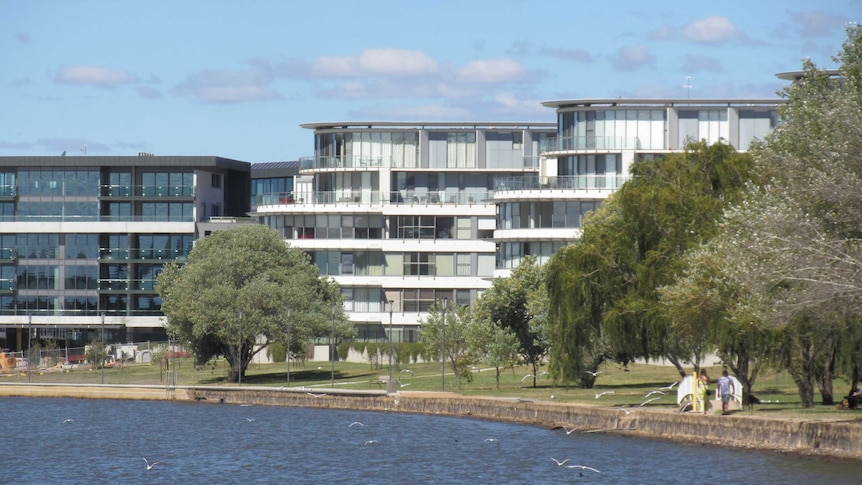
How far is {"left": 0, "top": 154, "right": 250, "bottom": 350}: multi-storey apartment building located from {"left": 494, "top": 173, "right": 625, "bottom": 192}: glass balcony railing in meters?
35.1

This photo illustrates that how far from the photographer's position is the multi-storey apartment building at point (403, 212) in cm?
11975

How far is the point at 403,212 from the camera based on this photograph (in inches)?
4715

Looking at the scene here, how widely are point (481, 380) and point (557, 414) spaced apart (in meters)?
25.3

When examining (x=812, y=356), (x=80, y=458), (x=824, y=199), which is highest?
(x=824, y=199)

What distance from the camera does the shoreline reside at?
162 ft

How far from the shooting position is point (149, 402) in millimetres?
88688

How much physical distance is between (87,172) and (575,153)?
49.7 m

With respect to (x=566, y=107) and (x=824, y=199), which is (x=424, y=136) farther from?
(x=824, y=199)

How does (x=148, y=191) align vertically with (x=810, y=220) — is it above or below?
above

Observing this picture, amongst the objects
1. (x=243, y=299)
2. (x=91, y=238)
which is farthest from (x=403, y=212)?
(x=91, y=238)

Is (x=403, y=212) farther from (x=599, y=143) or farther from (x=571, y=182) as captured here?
(x=599, y=143)

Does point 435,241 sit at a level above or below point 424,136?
below

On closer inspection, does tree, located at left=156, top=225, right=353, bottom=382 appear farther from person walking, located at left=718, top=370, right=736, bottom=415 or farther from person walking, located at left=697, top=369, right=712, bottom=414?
person walking, located at left=718, top=370, right=736, bottom=415

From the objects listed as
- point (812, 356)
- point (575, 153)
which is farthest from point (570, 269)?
point (575, 153)
